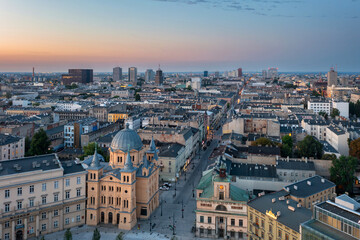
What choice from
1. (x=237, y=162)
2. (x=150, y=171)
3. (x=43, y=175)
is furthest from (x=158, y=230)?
(x=237, y=162)

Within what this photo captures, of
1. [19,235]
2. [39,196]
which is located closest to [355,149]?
[39,196]

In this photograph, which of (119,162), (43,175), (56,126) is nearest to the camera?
(43,175)

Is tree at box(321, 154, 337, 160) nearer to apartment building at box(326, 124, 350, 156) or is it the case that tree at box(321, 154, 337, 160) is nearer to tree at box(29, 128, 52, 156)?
apartment building at box(326, 124, 350, 156)

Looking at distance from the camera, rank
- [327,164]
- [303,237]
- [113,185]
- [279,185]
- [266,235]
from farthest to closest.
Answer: [327,164], [279,185], [113,185], [266,235], [303,237]

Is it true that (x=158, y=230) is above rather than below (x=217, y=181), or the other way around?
below

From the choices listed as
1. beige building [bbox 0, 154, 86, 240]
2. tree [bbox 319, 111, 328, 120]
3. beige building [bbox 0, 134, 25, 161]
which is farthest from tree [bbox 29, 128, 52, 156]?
tree [bbox 319, 111, 328, 120]

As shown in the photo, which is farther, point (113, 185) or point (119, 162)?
point (119, 162)

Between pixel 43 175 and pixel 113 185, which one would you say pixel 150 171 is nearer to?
pixel 113 185

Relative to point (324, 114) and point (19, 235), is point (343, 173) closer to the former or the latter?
point (19, 235)
